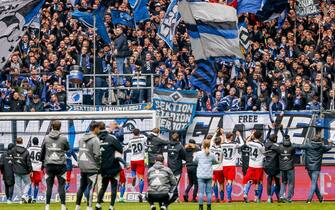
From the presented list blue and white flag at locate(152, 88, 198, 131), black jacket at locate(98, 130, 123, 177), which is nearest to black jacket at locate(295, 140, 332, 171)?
blue and white flag at locate(152, 88, 198, 131)

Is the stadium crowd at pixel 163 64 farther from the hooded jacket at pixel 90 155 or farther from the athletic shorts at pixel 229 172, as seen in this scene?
the hooded jacket at pixel 90 155

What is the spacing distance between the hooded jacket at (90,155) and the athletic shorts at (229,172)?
31.7 ft

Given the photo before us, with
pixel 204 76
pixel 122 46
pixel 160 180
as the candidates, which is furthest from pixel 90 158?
pixel 122 46

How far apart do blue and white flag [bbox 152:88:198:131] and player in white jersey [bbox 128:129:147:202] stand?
2118 millimetres

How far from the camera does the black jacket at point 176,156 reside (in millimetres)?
43281

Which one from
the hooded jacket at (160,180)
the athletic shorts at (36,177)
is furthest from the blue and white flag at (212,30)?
the hooded jacket at (160,180)

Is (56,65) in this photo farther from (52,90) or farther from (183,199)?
(183,199)

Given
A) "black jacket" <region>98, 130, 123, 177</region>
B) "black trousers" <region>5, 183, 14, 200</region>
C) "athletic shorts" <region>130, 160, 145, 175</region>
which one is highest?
"black jacket" <region>98, 130, 123, 177</region>

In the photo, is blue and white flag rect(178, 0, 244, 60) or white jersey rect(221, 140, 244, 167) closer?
white jersey rect(221, 140, 244, 167)

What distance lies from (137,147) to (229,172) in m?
3.06

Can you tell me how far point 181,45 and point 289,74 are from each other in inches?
214

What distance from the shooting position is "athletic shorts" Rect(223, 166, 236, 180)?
4419cm

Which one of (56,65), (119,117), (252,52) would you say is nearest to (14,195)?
(119,117)

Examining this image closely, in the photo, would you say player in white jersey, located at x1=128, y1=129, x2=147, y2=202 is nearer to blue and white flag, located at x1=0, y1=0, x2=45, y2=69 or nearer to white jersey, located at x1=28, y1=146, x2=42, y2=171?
white jersey, located at x1=28, y1=146, x2=42, y2=171
